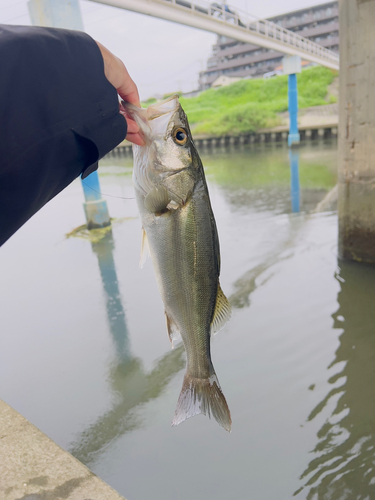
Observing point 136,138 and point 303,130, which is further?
point 303,130

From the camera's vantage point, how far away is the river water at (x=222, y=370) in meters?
2.79

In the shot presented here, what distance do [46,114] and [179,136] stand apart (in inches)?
23.8

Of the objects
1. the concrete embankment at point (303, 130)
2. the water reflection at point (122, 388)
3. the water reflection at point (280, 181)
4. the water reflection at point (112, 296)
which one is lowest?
the concrete embankment at point (303, 130)

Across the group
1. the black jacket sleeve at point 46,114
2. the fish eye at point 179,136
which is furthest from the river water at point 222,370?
the black jacket sleeve at point 46,114

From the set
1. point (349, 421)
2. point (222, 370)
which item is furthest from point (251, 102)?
point (349, 421)

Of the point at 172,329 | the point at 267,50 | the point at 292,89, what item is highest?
the point at 267,50

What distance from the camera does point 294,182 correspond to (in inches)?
517

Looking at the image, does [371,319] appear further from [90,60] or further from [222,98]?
[222,98]

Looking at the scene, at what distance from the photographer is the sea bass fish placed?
1.70m

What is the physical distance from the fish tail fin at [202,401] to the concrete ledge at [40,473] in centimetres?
63

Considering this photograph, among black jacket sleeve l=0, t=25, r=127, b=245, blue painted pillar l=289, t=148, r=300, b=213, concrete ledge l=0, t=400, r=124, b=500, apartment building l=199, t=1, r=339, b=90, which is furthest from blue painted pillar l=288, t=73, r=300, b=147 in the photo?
apartment building l=199, t=1, r=339, b=90

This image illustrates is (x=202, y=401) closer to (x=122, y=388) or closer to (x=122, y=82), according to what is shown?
(x=122, y=82)

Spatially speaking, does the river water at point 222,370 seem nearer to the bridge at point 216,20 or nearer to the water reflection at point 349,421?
the water reflection at point 349,421

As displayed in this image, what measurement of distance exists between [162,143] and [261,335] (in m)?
3.20
